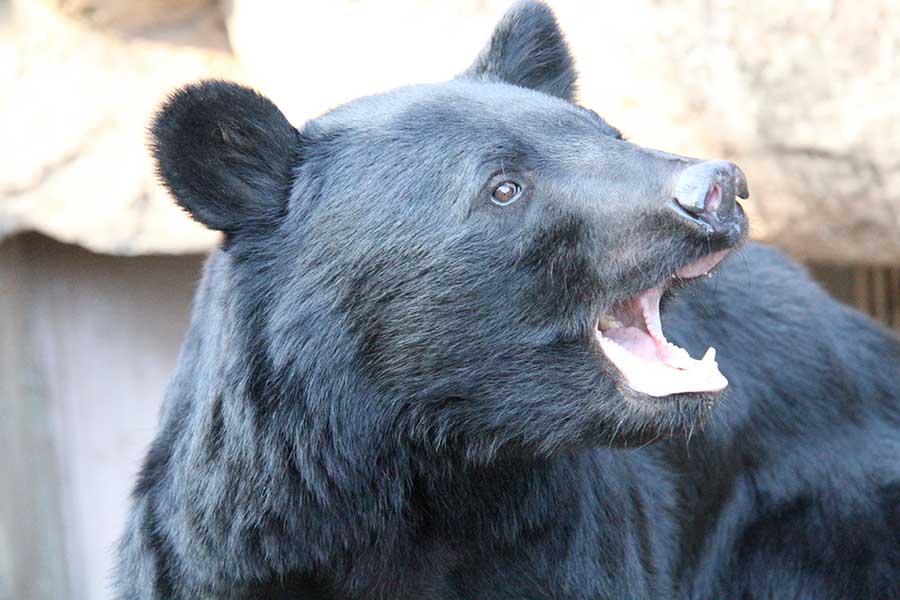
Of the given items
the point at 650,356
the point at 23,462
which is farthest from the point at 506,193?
Answer: the point at 23,462

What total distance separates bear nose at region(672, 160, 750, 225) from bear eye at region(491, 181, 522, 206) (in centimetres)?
38

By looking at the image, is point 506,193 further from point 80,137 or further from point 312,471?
point 80,137

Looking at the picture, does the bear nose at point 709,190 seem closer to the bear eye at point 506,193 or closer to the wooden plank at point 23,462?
the bear eye at point 506,193

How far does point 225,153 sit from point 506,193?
26.8 inches

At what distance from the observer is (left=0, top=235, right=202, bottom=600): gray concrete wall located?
240 inches

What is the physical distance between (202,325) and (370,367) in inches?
22.2

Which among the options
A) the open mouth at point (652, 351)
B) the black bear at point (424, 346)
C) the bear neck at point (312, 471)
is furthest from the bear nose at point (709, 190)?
the bear neck at point (312, 471)

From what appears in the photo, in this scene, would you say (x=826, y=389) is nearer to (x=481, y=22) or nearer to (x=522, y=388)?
(x=522, y=388)

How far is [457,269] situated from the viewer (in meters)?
2.99

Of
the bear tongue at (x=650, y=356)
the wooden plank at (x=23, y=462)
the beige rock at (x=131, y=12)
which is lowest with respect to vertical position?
the wooden plank at (x=23, y=462)

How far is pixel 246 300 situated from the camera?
3.08 metres

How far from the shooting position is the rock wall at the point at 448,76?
4875mm

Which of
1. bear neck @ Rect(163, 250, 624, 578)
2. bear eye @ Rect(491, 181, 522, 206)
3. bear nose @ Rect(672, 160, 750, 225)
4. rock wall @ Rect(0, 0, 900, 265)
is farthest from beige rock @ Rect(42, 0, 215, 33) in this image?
bear nose @ Rect(672, 160, 750, 225)

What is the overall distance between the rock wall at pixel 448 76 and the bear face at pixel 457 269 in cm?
192
